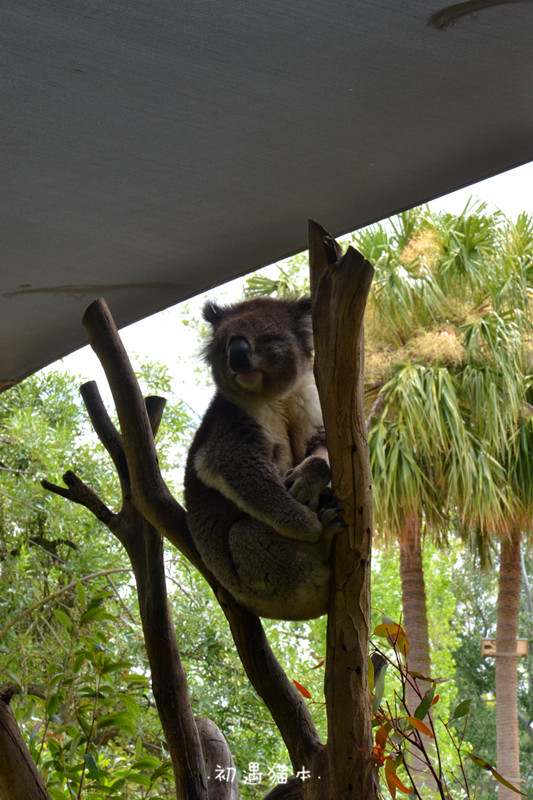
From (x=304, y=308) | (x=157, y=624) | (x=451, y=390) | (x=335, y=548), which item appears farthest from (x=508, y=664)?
(x=335, y=548)

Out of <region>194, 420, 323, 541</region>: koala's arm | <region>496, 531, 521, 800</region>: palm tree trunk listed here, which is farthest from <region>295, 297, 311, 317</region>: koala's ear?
<region>496, 531, 521, 800</region>: palm tree trunk

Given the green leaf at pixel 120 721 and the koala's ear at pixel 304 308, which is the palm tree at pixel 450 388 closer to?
the koala's ear at pixel 304 308

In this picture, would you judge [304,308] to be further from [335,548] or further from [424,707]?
[424,707]

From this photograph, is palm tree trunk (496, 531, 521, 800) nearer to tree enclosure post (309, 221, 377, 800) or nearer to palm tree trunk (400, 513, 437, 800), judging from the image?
palm tree trunk (400, 513, 437, 800)

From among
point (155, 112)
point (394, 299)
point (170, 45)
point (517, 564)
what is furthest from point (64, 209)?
point (517, 564)

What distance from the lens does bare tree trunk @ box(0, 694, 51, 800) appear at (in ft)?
4.90

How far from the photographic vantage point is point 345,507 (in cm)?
124

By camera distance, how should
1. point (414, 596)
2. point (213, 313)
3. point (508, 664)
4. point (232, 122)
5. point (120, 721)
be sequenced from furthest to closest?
point (508, 664) → point (414, 596) → point (213, 313) → point (120, 721) → point (232, 122)

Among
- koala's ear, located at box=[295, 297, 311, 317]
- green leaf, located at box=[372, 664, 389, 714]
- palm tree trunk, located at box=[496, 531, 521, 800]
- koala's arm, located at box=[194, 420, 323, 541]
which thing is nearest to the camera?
green leaf, located at box=[372, 664, 389, 714]

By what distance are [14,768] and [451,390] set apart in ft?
15.6

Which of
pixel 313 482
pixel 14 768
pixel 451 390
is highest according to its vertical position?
pixel 451 390

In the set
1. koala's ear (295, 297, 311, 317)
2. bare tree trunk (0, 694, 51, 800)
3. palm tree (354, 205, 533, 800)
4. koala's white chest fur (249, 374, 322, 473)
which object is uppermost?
palm tree (354, 205, 533, 800)

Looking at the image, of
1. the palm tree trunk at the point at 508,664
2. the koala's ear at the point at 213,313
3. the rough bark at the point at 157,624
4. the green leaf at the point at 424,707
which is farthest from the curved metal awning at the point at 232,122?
the palm tree trunk at the point at 508,664

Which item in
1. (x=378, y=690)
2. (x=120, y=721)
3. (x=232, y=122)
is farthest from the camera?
(x=120, y=721)
